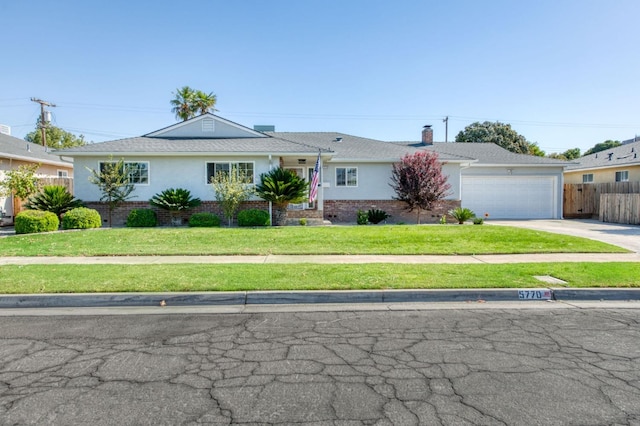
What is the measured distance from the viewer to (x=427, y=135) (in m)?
27.2

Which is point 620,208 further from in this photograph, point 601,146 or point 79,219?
point 601,146

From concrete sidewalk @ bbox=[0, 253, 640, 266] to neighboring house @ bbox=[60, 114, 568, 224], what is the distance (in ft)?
27.5

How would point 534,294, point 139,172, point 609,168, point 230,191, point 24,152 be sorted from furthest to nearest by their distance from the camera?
1. point 609,168
2. point 24,152
3. point 139,172
4. point 230,191
5. point 534,294

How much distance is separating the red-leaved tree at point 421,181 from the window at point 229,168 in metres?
7.08

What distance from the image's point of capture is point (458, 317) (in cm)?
639

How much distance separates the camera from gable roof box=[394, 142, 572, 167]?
952 inches

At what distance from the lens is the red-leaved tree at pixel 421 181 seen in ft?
67.3

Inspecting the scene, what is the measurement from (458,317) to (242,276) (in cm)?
408

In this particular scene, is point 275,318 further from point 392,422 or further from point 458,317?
point 392,422

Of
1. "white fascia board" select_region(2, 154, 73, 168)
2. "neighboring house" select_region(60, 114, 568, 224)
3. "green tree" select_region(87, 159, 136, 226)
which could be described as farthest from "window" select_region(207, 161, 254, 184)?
"white fascia board" select_region(2, 154, 73, 168)

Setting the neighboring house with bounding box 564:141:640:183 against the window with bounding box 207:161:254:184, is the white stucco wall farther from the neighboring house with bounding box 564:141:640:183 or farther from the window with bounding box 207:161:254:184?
the neighboring house with bounding box 564:141:640:183

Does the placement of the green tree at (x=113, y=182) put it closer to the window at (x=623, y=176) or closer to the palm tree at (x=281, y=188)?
the palm tree at (x=281, y=188)

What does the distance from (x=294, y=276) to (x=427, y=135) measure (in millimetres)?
20937

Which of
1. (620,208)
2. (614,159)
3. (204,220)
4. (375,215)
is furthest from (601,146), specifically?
Answer: (204,220)
